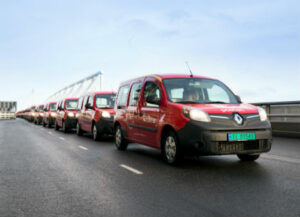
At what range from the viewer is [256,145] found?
21.7 feet

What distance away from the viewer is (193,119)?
6.54 meters

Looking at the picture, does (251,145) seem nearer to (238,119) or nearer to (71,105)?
(238,119)

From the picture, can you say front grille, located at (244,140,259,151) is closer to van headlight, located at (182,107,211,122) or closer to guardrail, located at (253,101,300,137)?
van headlight, located at (182,107,211,122)

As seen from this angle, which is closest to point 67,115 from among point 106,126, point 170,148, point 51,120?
point 106,126

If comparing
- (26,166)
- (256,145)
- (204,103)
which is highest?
(204,103)

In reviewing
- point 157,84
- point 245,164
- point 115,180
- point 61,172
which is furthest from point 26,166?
point 245,164

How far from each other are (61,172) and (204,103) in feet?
9.61

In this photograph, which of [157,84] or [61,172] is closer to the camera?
[61,172]

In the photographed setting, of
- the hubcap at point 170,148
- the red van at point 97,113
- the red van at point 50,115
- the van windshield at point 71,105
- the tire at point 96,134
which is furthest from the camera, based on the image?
the red van at point 50,115

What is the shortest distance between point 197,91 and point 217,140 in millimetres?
1723

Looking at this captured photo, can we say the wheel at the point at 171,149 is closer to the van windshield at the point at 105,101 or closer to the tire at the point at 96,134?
the tire at the point at 96,134

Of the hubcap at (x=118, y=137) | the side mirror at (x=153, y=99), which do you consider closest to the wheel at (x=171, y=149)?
the side mirror at (x=153, y=99)

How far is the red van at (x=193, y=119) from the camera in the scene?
6.42m

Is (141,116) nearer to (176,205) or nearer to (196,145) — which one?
(196,145)
